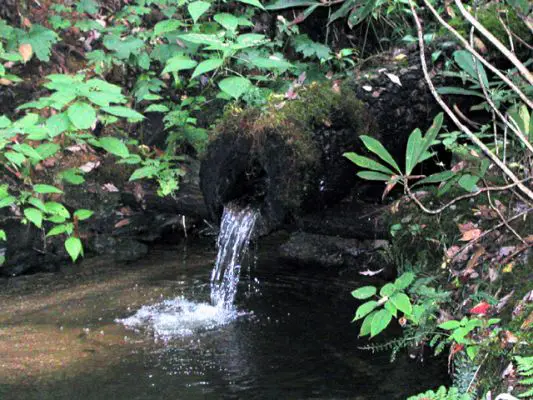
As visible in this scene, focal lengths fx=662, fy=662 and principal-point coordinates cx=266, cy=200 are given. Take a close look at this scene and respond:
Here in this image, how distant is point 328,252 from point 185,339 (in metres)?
2.02

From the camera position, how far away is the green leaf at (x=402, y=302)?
2887 millimetres

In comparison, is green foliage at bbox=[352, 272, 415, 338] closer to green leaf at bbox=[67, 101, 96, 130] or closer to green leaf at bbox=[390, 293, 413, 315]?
green leaf at bbox=[390, 293, 413, 315]

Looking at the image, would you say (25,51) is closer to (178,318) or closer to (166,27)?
(166,27)

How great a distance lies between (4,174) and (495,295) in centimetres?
452

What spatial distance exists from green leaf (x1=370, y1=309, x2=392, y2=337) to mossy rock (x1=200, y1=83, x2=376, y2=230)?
1568mm

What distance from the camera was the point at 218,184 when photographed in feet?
15.4

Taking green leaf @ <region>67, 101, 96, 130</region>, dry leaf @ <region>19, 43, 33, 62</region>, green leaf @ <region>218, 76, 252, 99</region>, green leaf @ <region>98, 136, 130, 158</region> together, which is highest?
dry leaf @ <region>19, 43, 33, 62</region>

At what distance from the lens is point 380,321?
9.53 ft

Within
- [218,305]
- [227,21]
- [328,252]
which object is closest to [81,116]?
[227,21]

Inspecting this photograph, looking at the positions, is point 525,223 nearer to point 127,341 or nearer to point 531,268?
point 531,268

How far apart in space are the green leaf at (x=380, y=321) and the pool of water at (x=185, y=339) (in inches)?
32.2

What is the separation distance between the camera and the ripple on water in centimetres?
465

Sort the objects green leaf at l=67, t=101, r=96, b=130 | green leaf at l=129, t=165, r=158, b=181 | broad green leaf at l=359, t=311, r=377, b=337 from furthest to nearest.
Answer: green leaf at l=129, t=165, r=158, b=181 < green leaf at l=67, t=101, r=96, b=130 < broad green leaf at l=359, t=311, r=377, b=337

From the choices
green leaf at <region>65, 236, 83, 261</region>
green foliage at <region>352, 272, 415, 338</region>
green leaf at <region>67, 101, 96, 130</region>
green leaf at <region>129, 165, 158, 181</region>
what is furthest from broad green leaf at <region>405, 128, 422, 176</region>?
green leaf at <region>129, 165, 158, 181</region>
